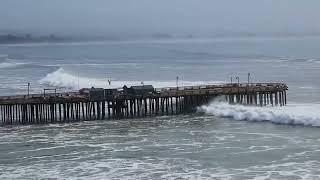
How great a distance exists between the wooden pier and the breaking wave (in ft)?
5.41

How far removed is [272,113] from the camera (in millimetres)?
67375

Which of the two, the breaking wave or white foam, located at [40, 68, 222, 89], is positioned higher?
white foam, located at [40, 68, 222, 89]

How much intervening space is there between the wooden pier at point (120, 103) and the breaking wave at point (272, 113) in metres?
1.65

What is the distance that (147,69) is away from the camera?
137500 millimetres

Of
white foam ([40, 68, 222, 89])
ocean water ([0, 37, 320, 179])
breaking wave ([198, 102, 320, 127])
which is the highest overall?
white foam ([40, 68, 222, 89])

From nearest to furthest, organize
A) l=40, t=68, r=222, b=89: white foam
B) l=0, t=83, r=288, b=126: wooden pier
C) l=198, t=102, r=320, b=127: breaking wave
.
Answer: l=198, t=102, r=320, b=127: breaking wave
l=0, t=83, r=288, b=126: wooden pier
l=40, t=68, r=222, b=89: white foam

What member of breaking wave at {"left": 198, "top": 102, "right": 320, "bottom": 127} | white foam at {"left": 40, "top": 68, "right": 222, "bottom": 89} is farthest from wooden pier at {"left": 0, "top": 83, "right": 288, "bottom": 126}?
white foam at {"left": 40, "top": 68, "right": 222, "bottom": 89}

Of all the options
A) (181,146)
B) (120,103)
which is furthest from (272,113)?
(181,146)

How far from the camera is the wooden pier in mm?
67000

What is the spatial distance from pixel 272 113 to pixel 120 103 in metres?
16.2

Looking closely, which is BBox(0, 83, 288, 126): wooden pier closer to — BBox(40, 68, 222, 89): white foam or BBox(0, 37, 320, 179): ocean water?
BBox(0, 37, 320, 179): ocean water

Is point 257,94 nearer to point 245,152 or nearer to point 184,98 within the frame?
point 184,98

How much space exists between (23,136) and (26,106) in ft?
27.2

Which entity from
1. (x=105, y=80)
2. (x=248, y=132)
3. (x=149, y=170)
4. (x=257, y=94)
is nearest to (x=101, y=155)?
(x=149, y=170)
